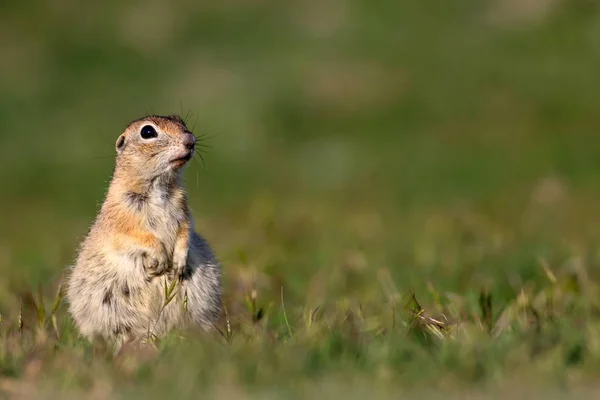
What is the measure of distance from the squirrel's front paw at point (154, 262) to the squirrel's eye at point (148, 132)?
858mm

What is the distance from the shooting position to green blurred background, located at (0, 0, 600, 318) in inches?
388

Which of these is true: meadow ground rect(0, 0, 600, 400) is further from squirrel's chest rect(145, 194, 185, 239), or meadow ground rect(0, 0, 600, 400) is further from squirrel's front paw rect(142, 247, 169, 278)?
squirrel's chest rect(145, 194, 185, 239)

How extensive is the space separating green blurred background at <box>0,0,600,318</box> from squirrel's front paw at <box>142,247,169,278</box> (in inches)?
89.0

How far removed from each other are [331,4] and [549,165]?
22.0 ft

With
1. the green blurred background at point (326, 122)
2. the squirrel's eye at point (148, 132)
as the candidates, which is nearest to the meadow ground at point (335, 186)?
the green blurred background at point (326, 122)

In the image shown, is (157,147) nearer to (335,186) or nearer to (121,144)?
(121,144)

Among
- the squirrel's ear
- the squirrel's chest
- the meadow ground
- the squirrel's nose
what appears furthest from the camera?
the squirrel's ear

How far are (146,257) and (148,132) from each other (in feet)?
3.04

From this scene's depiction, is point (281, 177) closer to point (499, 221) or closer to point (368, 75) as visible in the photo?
point (368, 75)

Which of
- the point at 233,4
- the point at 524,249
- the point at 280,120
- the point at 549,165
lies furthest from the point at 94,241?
the point at 233,4

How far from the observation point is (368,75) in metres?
16.6

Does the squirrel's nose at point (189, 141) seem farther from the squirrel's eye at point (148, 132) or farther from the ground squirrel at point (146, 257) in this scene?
the squirrel's eye at point (148, 132)

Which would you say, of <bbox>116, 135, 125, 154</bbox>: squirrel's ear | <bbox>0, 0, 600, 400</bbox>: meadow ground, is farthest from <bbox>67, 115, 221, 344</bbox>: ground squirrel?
<bbox>0, 0, 600, 400</bbox>: meadow ground

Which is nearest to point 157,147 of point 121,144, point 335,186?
point 121,144
